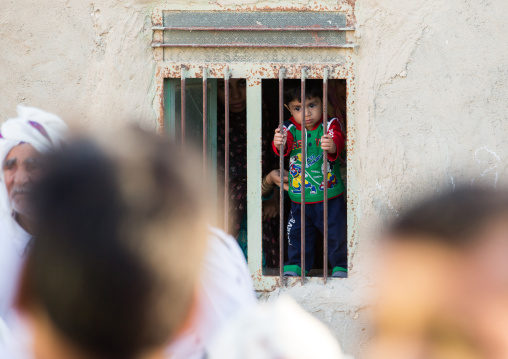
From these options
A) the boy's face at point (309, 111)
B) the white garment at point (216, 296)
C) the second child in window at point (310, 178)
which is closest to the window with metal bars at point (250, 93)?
the second child in window at point (310, 178)

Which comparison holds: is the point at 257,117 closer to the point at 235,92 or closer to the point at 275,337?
the point at 235,92

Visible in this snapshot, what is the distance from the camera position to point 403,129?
11.3 feet

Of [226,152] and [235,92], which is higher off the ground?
[235,92]

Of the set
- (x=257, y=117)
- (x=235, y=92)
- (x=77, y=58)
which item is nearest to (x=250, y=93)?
(x=257, y=117)

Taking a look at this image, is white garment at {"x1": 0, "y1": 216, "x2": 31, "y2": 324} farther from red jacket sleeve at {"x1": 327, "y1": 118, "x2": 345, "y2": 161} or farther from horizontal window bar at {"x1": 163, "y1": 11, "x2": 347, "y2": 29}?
red jacket sleeve at {"x1": 327, "y1": 118, "x2": 345, "y2": 161}

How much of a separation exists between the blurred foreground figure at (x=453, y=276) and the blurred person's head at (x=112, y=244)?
33cm

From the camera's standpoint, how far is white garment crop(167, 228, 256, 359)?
110 cm

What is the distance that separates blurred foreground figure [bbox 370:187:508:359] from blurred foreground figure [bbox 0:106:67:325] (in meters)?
0.62

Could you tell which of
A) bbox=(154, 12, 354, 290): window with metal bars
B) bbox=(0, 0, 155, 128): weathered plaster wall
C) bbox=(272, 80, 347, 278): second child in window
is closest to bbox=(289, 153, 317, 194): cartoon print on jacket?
bbox=(272, 80, 347, 278): second child in window

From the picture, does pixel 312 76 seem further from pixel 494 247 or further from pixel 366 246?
pixel 494 247

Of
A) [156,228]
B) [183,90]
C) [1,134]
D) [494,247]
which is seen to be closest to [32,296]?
[156,228]

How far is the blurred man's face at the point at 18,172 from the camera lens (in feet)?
4.11

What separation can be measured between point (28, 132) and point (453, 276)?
31.4 inches

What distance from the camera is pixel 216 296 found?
1.15 m
